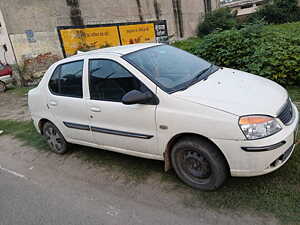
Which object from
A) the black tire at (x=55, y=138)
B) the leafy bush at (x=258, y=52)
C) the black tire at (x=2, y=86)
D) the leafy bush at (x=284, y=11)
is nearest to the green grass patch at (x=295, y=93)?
the leafy bush at (x=258, y=52)

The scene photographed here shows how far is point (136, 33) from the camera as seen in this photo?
14.5m

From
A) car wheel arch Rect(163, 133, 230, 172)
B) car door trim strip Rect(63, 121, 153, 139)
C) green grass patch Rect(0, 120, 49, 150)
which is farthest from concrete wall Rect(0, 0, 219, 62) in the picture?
car wheel arch Rect(163, 133, 230, 172)

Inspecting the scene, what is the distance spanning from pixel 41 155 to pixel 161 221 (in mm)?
2846

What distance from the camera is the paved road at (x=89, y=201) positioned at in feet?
8.19

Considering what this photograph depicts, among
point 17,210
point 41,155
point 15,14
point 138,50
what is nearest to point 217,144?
point 138,50

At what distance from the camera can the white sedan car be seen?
238 cm

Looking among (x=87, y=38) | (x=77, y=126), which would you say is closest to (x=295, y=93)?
(x=77, y=126)

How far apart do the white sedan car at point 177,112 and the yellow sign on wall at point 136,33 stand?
35.3ft

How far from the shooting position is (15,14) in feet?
37.8

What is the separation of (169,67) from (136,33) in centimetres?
1204

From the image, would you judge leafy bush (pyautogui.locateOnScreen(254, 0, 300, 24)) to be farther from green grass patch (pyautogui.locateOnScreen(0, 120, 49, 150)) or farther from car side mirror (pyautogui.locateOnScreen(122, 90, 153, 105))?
car side mirror (pyautogui.locateOnScreen(122, 90, 153, 105))

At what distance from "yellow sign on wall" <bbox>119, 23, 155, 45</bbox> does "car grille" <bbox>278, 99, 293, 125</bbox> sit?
1227cm

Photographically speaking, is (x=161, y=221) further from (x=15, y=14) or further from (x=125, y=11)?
(x=125, y=11)

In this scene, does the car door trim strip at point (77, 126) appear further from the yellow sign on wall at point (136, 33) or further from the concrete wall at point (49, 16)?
the yellow sign on wall at point (136, 33)
